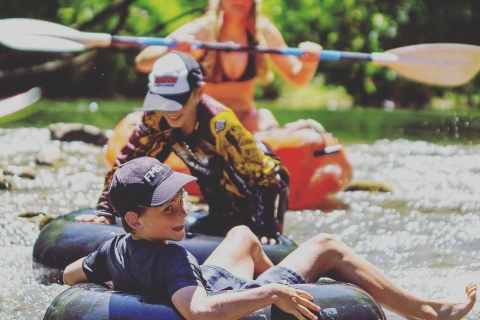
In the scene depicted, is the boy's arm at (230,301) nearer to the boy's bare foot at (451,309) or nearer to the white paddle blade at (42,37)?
the boy's bare foot at (451,309)

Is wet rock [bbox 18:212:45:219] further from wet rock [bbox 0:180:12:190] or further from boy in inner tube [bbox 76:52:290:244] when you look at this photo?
boy in inner tube [bbox 76:52:290:244]

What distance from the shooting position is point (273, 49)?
20.3ft

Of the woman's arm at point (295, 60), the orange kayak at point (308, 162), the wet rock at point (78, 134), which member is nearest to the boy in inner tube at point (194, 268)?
the orange kayak at point (308, 162)

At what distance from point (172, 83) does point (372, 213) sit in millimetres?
2361

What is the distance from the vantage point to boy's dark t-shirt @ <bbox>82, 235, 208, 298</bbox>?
3.09m

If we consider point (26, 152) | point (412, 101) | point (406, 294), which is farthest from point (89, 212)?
point (412, 101)

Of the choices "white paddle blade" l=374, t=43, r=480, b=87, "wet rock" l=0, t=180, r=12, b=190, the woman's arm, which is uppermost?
the woman's arm

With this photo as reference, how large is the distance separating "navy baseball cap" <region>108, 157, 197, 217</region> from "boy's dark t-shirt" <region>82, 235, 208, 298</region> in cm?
14

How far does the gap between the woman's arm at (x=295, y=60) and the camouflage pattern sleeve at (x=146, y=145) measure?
1787 millimetres

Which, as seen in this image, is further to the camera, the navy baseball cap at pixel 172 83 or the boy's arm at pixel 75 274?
the navy baseball cap at pixel 172 83

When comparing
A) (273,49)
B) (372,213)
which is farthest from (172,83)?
(372,213)

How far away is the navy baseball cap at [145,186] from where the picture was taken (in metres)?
3.15

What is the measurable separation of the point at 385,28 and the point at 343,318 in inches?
793

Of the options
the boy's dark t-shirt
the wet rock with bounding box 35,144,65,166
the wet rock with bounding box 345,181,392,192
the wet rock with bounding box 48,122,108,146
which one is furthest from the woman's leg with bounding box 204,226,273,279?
the wet rock with bounding box 48,122,108,146
